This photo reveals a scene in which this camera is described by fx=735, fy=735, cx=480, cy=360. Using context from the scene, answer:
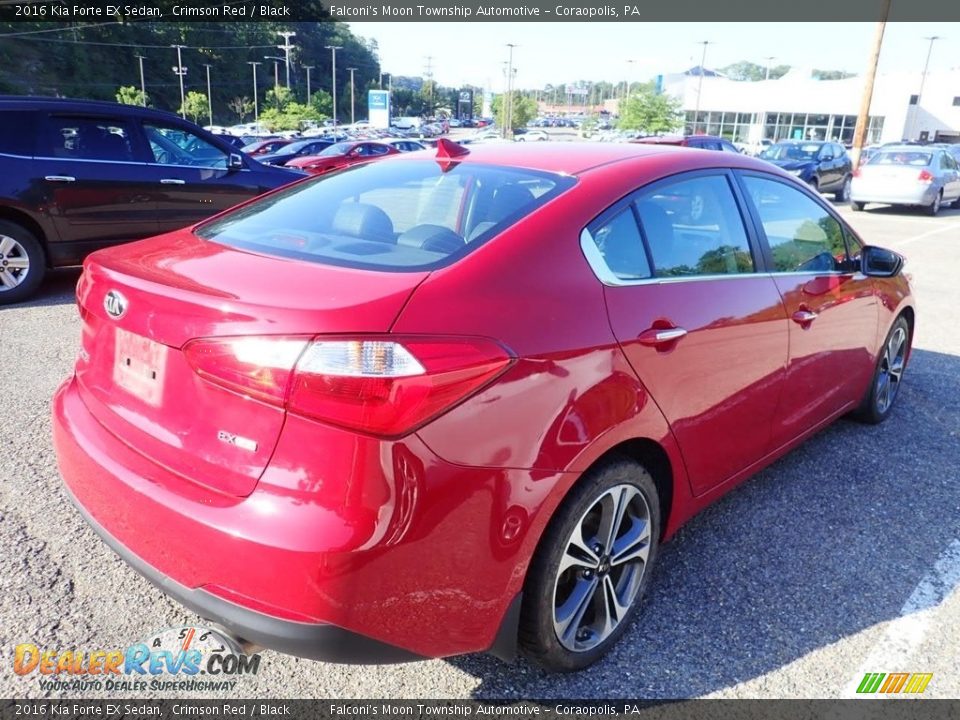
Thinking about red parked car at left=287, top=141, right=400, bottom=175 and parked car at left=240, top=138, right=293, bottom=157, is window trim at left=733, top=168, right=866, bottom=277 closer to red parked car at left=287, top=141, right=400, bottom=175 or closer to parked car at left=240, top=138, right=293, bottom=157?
red parked car at left=287, top=141, right=400, bottom=175

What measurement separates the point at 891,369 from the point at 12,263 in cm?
703

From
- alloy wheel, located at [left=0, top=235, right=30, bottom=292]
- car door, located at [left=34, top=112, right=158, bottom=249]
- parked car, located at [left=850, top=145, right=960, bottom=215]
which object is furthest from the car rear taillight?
parked car, located at [left=850, top=145, right=960, bottom=215]

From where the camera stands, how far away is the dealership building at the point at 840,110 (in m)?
65.1

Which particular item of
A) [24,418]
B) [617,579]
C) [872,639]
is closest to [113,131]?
[24,418]

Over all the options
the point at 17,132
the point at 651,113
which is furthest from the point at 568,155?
the point at 651,113

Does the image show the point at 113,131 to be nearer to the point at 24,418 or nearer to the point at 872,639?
the point at 24,418

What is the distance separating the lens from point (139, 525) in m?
1.99

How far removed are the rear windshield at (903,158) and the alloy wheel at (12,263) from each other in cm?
1816

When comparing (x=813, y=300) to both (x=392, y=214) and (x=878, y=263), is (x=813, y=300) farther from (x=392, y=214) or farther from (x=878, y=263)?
(x=392, y=214)

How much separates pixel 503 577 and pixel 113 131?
269 inches

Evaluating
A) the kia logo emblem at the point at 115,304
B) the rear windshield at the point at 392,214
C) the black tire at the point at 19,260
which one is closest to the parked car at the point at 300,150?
the black tire at the point at 19,260

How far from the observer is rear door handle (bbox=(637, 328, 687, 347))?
2305 mm

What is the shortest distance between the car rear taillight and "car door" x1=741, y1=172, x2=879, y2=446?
190cm

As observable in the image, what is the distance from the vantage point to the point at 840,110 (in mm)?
64875
